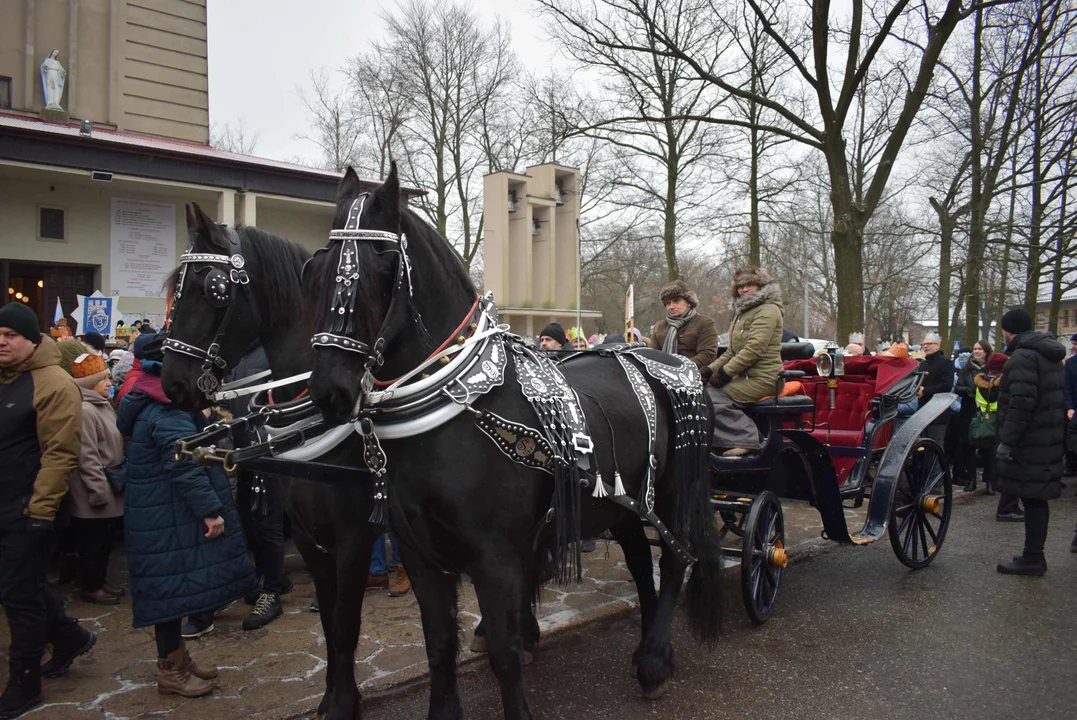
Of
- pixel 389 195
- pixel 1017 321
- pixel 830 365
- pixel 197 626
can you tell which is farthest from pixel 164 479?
pixel 1017 321

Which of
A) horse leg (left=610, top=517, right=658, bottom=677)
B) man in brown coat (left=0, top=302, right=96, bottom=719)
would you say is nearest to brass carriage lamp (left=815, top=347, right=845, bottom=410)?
horse leg (left=610, top=517, right=658, bottom=677)

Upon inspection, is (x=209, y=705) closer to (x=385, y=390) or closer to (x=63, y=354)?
(x=385, y=390)

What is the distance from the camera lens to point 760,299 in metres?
5.18

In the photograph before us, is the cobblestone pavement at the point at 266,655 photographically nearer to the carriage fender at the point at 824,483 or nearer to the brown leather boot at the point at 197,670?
the brown leather boot at the point at 197,670

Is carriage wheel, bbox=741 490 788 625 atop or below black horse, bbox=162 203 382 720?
below

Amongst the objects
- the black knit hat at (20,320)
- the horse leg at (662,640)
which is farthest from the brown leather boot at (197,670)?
the horse leg at (662,640)

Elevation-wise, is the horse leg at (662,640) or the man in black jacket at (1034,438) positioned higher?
the man in black jacket at (1034,438)

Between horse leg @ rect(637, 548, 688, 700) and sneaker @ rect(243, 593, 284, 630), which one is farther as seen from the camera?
sneaker @ rect(243, 593, 284, 630)

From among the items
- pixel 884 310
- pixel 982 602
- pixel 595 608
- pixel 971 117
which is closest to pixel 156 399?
pixel 595 608

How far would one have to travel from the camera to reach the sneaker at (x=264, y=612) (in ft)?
16.0

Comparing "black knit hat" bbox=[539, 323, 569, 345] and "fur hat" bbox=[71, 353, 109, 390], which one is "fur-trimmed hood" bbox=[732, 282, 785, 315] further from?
"fur hat" bbox=[71, 353, 109, 390]

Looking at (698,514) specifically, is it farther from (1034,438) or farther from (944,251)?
(944,251)

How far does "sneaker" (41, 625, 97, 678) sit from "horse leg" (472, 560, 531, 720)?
8.39ft

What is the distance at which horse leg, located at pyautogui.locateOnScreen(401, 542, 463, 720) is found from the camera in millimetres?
3055
